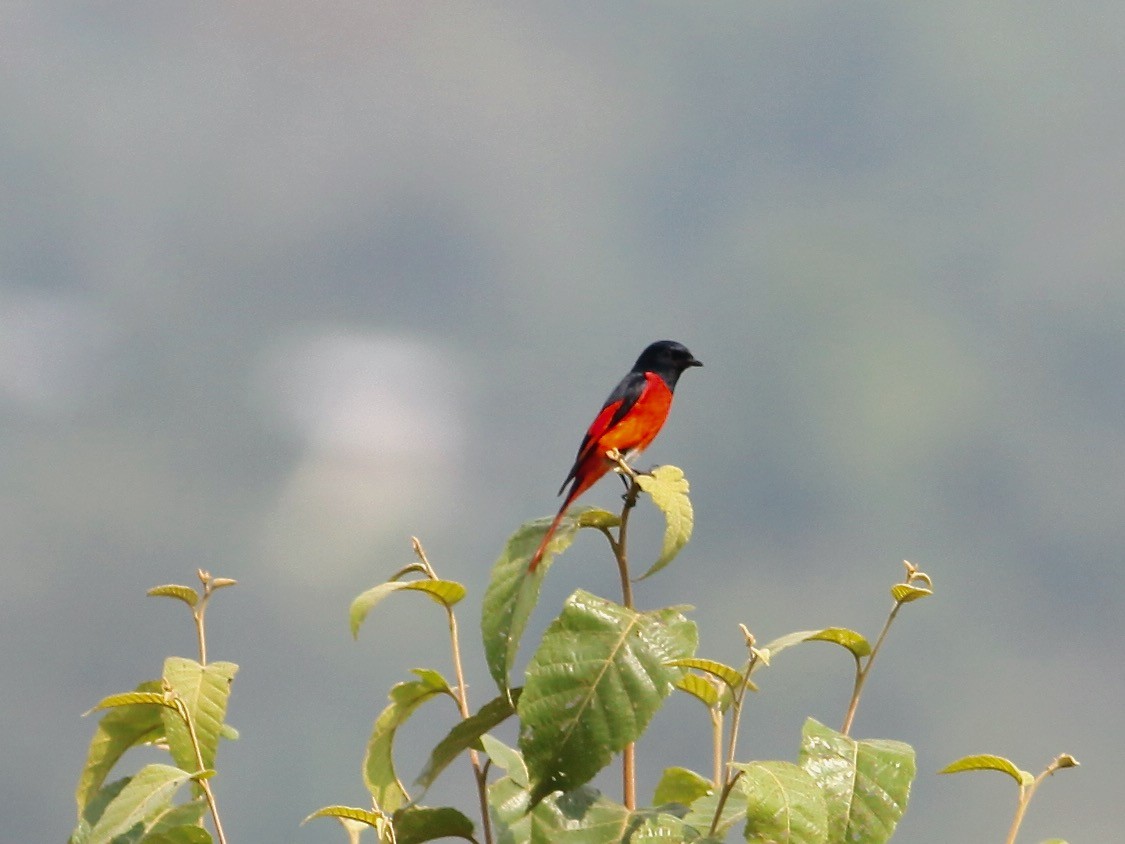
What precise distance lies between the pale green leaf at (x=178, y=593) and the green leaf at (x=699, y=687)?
1067 mm

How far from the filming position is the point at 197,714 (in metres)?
2.58

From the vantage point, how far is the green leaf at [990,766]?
245 cm

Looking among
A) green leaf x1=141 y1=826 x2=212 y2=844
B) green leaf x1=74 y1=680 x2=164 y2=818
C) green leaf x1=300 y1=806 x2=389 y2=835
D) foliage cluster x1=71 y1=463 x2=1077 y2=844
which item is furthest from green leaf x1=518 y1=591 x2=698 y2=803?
green leaf x1=74 y1=680 x2=164 y2=818

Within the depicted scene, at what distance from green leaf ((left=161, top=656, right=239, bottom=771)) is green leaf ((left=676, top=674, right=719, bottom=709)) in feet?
3.03

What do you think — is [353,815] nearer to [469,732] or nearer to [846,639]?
[469,732]

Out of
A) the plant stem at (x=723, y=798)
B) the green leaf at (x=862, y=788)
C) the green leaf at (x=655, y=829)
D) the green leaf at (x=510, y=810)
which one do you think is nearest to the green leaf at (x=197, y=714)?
the green leaf at (x=510, y=810)

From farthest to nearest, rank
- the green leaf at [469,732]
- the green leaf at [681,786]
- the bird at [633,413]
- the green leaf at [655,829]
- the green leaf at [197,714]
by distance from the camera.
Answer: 1. the bird at [633,413]
2. the green leaf at [681,786]
3. the green leaf at [197,714]
4. the green leaf at [469,732]
5. the green leaf at [655,829]

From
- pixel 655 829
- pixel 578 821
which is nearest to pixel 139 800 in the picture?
pixel 578 821

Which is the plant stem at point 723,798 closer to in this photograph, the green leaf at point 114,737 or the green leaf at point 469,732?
the green leaf at point 469,732

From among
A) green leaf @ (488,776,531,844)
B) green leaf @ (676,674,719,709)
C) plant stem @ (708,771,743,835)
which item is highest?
green leaf @ (676,674,719,709)

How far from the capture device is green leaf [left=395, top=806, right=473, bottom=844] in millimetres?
2443

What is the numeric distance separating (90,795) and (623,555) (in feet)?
4.50

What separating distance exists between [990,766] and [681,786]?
2.25 feet

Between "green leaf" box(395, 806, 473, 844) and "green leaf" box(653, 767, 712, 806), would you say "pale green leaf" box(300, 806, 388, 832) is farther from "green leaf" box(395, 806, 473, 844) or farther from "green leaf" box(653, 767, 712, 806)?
"green leaf" box(653, 767, 712, 806)
